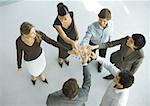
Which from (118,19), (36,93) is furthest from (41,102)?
A: (118,19)

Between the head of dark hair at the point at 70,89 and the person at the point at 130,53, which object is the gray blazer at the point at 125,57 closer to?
the person at the point at 130,53

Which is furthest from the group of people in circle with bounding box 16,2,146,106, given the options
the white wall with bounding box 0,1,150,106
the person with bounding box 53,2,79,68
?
the white wall with bounding box 0,1,150,106

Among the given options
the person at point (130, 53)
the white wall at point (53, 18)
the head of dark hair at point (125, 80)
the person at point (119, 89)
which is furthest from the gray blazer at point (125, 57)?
the white wall at point (53, 18)

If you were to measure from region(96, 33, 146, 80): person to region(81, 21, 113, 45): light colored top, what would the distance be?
0.05 metres

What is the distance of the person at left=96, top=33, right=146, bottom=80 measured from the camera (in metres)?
1.92

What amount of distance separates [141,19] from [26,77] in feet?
3.19

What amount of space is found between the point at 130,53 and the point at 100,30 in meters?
0.24

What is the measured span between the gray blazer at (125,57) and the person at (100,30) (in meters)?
0.06

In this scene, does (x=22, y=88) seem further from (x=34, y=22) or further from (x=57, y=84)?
(x=34, y=22)

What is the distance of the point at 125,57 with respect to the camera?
207 centimetres

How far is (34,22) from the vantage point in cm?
265

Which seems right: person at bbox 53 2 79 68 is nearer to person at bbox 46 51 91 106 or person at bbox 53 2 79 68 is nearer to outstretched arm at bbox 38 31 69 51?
outstretched arm at bbox 38 31 69 51

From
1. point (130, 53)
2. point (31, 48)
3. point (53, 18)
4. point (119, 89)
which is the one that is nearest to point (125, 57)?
point (130, 53)

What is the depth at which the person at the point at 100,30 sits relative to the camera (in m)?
2.05
